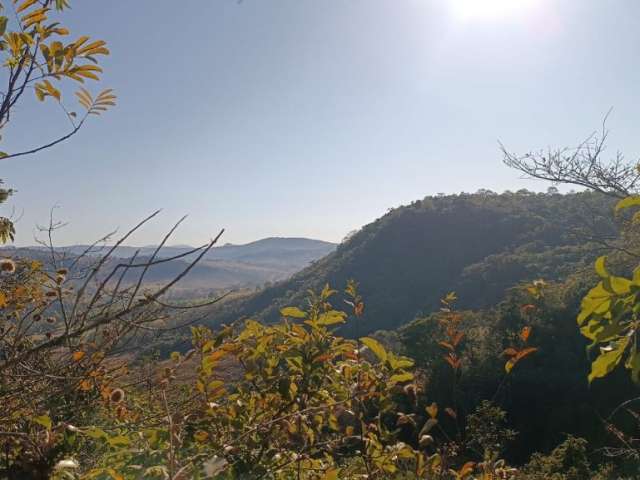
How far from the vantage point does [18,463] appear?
109 centimetres

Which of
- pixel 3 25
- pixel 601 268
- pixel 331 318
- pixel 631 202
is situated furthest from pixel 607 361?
pixel 3 25

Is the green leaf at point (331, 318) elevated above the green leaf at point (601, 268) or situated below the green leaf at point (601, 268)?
below

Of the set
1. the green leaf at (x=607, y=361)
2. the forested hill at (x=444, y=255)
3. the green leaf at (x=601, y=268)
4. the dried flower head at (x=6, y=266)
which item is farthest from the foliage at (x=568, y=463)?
the forested hill at (x=444, y=255)

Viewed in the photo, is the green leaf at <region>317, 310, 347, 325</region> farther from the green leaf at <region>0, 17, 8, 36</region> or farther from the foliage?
the foliage

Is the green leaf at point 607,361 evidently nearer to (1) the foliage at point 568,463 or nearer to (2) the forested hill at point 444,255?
(1) the foliage at point 568,463

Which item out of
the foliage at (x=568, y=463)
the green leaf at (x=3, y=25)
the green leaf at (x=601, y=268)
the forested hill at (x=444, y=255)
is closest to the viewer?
the green leaf at (x=601, y=268)

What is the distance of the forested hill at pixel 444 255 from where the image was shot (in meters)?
44.1

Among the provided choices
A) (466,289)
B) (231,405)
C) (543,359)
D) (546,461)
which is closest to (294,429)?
(231,405)

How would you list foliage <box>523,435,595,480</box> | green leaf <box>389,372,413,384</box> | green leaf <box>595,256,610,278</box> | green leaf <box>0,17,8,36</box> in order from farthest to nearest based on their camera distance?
foliage <box>523,435,595,480</box>
green leaf <box>389,372,413,384</box>
green leaf <box>0,17,8,36</box>
green leaf <box>595,256,610,278</box>

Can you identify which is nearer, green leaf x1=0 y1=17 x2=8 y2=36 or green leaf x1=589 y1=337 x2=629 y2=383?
green leaf x1=589 y1=337 x2=629 y2=383

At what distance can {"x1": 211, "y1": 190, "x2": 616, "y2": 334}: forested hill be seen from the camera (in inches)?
1735

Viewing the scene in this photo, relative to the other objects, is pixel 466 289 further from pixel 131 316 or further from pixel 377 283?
pixel 131 316

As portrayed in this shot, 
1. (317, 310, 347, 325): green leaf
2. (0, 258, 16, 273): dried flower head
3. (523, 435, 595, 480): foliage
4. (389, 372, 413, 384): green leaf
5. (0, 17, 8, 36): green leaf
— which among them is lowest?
(523, 435, 595, 480): foliage

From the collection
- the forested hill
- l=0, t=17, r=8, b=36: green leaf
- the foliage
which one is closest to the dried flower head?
l=0, t=17, r=8, b=36: green leaf
